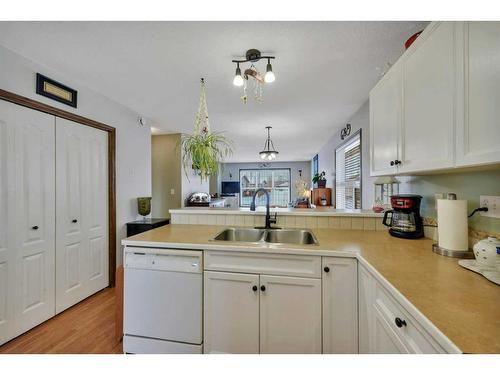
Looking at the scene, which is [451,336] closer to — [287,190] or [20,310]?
[20,310]

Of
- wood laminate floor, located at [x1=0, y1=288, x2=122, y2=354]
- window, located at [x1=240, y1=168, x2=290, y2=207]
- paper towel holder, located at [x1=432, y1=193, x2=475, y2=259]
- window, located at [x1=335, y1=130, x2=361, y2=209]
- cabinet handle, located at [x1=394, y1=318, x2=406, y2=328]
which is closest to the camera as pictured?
cabinet handle, located at [x1=394, y1=318, x2=406, y2=328]

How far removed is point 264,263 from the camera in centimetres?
131

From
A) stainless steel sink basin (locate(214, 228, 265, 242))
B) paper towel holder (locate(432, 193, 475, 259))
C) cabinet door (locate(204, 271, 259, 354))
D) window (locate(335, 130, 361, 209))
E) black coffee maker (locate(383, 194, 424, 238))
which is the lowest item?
cabinet door (locate(204, 271, 259, 354))

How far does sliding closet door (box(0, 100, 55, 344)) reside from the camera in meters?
1.69

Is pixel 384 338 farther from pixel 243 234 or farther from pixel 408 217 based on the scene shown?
pixel 243 234

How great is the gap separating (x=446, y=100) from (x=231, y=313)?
5.19 ft

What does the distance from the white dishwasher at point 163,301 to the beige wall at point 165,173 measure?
301 centimetres

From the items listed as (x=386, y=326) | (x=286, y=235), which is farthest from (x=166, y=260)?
(x=386, y=326)

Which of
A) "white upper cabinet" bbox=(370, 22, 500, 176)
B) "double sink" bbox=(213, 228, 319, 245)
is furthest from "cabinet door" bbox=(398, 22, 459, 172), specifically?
"double sink" bbox=(213, 228, 319, 245)

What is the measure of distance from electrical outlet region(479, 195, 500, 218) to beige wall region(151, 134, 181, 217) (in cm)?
419

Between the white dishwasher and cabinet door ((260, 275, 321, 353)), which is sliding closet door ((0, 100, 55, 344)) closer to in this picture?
the white dishwasher

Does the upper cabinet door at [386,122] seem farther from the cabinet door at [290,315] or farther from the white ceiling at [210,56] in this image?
the cabinet door at [290,315]

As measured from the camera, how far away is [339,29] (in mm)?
1454
